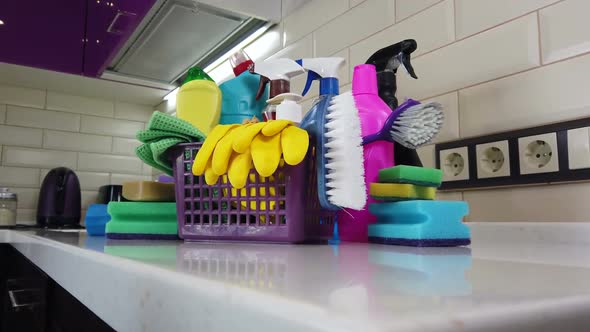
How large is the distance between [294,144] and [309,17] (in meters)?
0.79

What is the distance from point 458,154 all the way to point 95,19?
999 mm

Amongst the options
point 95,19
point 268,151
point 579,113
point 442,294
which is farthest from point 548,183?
point 95,19

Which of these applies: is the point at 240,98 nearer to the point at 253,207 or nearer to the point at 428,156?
the point at 253,207

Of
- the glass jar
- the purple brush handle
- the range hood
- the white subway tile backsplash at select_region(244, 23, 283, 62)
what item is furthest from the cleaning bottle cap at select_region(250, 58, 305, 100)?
the glass jar

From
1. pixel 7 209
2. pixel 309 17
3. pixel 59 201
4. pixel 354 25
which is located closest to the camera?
pixel 354 25

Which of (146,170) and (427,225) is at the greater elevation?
(146,170)

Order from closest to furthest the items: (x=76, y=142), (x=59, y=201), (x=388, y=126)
Answer: 1. (x=388, y=126)
2. (x=59, y=201)
3. (x=76, y=142)

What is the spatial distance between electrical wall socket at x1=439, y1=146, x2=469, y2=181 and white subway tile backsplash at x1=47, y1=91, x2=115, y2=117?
1.63m

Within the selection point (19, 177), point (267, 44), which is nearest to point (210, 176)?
point (267, 44)

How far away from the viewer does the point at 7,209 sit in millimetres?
1452

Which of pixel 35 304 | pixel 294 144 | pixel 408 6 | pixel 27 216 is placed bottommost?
pixel 35 304

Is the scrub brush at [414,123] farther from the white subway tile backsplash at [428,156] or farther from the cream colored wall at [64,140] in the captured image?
the cream colored wall at [64,140]

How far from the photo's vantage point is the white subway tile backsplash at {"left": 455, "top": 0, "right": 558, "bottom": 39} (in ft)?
2.14

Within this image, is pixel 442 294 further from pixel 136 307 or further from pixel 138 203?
pixel 138 203
